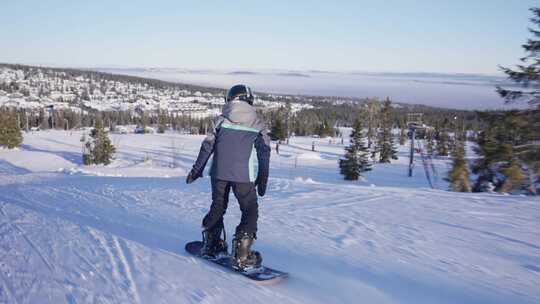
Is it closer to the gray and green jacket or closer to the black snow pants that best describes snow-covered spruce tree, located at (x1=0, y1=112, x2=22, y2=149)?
Result: the black snow pants

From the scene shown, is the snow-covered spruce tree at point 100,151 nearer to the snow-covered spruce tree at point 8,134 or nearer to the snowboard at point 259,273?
the snow-covered spruce tree at point 8,134

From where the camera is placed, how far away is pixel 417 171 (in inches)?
1801

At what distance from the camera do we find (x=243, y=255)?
479 cm

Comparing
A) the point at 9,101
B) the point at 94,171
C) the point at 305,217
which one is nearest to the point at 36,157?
the point at 94,171

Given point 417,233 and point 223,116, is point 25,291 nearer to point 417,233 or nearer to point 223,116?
point 223,116

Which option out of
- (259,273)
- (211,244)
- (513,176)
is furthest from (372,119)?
(259,273)

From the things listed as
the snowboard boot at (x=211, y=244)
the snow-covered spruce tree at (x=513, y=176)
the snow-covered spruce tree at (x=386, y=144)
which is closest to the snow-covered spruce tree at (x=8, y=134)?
the snow-covered spruce tree at (x=386, y=144)

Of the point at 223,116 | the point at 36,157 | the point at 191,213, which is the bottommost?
the point at 36,157

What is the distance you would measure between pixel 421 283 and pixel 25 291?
4.06 metres

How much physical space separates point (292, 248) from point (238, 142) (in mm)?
2024

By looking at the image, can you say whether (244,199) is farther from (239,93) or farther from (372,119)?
(372,119)

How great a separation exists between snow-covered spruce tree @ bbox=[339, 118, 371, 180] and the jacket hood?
3678cm

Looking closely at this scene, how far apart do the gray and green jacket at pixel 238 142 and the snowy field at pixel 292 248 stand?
1.18 meters

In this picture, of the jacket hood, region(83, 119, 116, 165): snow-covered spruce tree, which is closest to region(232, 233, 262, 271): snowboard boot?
the jacket hood
